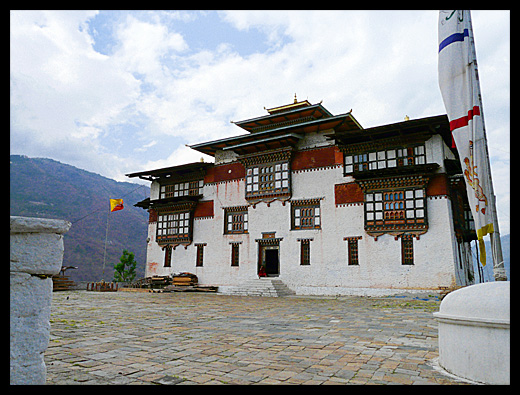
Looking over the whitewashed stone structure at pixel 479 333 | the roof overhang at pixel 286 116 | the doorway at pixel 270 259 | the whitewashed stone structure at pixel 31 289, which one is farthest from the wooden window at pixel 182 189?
the whitewashed stone structure at pixel 31 289

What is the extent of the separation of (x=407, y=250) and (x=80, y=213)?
88.1m

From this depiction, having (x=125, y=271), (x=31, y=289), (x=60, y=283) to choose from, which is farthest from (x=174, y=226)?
(x=31, y=289)

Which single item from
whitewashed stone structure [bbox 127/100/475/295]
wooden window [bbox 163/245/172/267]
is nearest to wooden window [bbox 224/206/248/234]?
whitewashed stone structure [bbox 127/100/475/295]

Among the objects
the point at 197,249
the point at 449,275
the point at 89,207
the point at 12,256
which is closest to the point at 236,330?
the point at 12,256

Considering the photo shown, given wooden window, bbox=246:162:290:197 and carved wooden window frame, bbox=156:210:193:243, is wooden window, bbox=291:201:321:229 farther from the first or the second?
carved wooden window frame, bbox=156:210:193:243

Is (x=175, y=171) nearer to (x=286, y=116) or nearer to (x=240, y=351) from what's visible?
(x=286, y=116)

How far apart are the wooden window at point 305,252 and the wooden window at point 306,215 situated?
3.04 feet

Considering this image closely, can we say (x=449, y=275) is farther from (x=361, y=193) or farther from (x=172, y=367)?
(x=172, y=367)

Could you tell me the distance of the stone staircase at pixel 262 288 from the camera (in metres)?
22.0

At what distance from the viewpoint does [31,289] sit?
3.08m

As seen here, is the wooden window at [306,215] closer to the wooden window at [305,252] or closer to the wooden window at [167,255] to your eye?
the wooden window at [305,252]

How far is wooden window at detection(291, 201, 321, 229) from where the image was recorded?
22.8 metres

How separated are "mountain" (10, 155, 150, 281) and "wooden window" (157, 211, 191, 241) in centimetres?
3689
